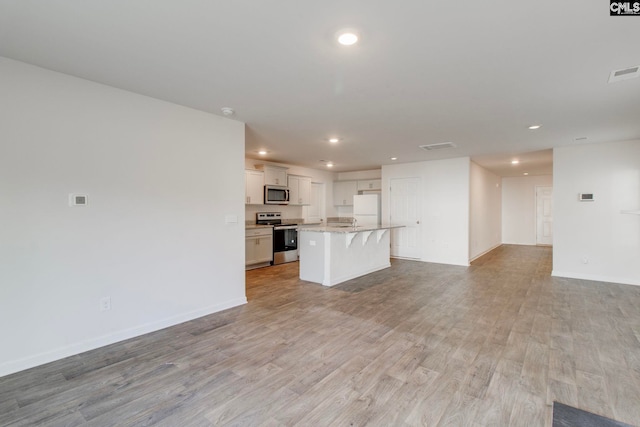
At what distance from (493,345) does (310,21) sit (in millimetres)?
3150

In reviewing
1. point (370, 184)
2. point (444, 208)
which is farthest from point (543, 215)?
point (370, 184)

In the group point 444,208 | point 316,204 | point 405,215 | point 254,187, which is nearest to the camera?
point 254,187

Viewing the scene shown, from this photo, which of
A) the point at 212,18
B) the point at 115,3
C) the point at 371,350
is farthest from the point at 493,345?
the point at 115,3

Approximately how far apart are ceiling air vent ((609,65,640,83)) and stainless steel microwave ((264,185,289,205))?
19.0 feet

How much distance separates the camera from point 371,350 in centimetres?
266

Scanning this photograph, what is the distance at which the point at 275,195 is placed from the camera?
7055 millimetres

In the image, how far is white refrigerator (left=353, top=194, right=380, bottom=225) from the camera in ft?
25.7

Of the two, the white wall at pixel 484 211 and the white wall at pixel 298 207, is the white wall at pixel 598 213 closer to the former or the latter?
the white wall at pixel 484 211

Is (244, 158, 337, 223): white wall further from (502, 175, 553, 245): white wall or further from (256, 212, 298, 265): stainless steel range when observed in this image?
(502, 175, 553, 245): white wall

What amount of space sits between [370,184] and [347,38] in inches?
267

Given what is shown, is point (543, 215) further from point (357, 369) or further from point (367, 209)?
point (357, 369)

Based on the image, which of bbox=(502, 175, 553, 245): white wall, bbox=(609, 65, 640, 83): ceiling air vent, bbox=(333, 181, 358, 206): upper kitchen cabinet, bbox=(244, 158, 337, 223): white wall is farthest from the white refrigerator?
bbox=(502, 175, 553, 245): white wall

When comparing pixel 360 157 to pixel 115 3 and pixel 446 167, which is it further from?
pixel 115 3

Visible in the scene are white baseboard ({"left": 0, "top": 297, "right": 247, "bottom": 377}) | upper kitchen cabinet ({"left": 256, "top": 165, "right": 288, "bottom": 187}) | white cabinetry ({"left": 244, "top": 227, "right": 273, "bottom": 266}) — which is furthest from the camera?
upper kitchen cabinet ({"left": 256, "top": 165, "right": 288, "bottom": 187})
